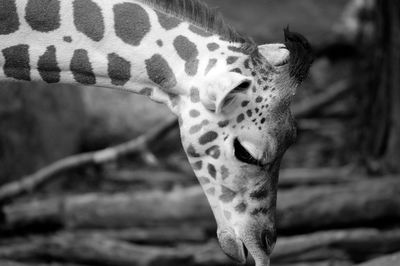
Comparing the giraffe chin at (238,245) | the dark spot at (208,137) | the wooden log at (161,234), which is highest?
the dark spot at (208,137)

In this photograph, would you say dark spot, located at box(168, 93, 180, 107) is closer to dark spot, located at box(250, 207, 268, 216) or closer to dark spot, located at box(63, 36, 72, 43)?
dark spot, located at box(63, 36, 72, 43)

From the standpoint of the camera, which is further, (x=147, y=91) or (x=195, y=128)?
(x=147, y=91)

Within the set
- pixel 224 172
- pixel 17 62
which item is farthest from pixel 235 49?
pixel 17 62

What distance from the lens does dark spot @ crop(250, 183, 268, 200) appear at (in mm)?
4164

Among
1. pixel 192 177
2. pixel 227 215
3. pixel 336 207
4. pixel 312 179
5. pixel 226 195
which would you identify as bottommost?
pixel 192 177

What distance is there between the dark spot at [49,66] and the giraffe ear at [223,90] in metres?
0.82

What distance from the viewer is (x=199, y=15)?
13.6 feet

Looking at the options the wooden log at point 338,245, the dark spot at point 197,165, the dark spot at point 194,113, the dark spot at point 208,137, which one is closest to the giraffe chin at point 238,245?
the dark spot at point 197,165

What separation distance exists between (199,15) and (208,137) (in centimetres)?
67

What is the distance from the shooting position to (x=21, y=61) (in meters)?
4.13

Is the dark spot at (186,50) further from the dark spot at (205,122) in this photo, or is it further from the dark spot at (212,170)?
→ the dark spot at (212,170)

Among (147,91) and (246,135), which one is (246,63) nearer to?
(246,135)

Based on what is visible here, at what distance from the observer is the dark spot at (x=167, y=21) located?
411 cm

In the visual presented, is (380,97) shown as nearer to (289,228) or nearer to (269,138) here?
(289,228)
